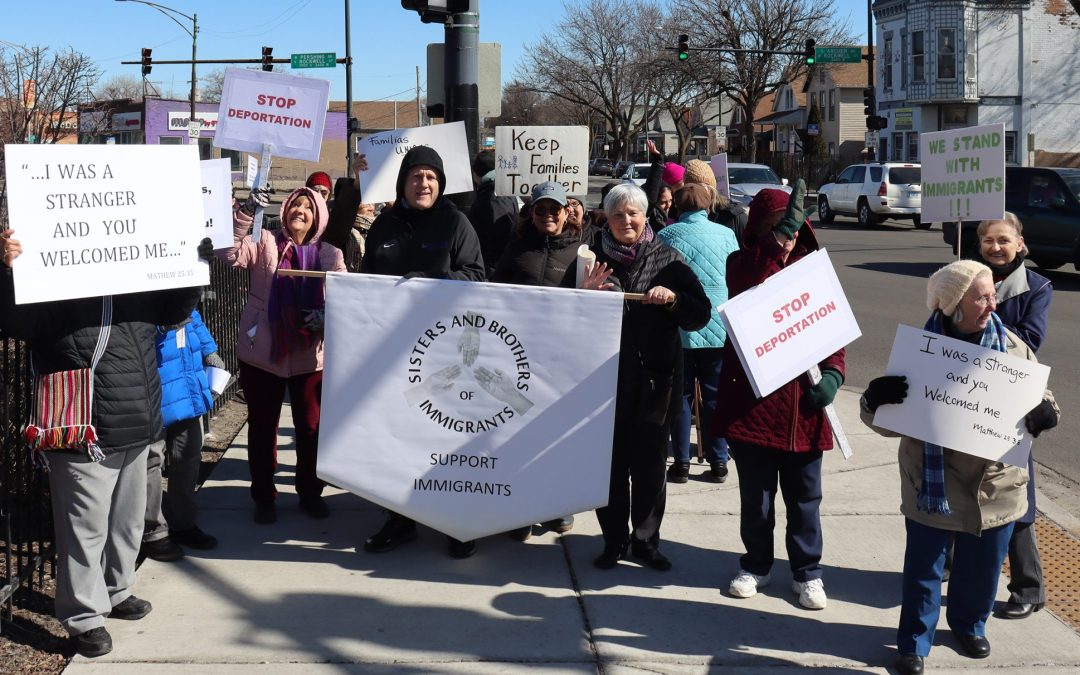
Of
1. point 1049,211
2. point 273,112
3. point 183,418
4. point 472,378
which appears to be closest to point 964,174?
point 472,378

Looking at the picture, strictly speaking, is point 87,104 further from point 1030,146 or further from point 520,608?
point 1030,146

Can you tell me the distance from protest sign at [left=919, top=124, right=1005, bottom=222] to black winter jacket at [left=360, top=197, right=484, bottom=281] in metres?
2.36

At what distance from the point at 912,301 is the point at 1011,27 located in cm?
3728

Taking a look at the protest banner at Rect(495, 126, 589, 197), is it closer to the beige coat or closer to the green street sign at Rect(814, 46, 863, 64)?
the beige coat

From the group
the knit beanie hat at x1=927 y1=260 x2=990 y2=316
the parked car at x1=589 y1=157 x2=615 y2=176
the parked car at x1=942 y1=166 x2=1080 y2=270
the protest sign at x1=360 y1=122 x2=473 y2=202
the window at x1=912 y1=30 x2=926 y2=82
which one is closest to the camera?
the knit beanie hat at x1=927 y1=260 x2=990 y2=316

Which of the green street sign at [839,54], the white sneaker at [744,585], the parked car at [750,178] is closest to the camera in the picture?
the white sneaker at [744,585]

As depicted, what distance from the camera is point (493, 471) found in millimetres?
5090

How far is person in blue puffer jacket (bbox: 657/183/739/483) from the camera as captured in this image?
6637mm

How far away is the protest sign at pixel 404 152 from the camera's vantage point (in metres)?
7.30

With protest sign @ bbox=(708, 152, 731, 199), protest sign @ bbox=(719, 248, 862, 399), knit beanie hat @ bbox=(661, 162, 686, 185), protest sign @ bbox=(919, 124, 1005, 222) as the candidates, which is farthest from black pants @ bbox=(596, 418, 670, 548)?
protest sign @ bbox=(708, 152, 731, 199)

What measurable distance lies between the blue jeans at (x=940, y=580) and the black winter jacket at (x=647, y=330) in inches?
52.2

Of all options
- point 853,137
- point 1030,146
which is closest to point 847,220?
point 1030,146

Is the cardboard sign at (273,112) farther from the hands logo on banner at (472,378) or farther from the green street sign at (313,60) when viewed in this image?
the green street sign at (313,60)

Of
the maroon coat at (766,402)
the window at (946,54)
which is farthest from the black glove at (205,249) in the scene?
the window at (946,54)
